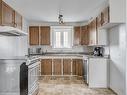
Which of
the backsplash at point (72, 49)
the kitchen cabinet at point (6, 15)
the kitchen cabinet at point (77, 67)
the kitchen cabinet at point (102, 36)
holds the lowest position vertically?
the kitchen cabinet at point (77, 67)

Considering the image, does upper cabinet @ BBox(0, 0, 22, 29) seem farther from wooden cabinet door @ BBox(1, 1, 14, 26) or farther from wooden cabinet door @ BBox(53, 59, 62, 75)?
wooden cabinet door @ BBox(53, 59, 62, 75)

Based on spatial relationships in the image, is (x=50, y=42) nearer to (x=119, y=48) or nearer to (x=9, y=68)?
(x=119, y=48)

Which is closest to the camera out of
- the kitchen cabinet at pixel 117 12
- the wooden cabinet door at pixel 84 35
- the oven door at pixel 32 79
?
the oven door at pixel 32 79

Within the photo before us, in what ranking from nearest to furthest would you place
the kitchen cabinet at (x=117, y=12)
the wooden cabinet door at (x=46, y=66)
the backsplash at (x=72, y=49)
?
the kitchen cabinet at (x=117, y=12) < the wooden cabinet door at (x=46, y=66) < the backsplash at (x=72, y=49)

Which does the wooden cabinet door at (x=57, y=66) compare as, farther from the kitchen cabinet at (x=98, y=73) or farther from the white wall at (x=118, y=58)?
the white wall at (x=118, y=58)

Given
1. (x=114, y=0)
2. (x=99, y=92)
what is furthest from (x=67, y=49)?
(x=114, y=0)

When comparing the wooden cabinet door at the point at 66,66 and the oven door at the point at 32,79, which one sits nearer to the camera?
the oven door at the point at 32,79

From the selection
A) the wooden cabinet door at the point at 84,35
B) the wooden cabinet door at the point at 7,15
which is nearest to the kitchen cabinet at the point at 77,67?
the wooden cabinet door at the point at 84,35

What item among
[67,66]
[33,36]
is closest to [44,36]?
[33,36]

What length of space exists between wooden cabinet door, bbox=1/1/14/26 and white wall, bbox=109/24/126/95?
277 cm

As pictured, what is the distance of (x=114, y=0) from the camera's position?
4371mm

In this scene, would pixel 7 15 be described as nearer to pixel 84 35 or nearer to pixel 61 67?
pixel 61 67

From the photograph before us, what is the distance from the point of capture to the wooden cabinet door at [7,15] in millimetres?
4070

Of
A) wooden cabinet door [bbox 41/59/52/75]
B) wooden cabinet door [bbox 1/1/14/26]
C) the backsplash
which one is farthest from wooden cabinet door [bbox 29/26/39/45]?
wooden cabinet door [bbox 1/1/14/26]
